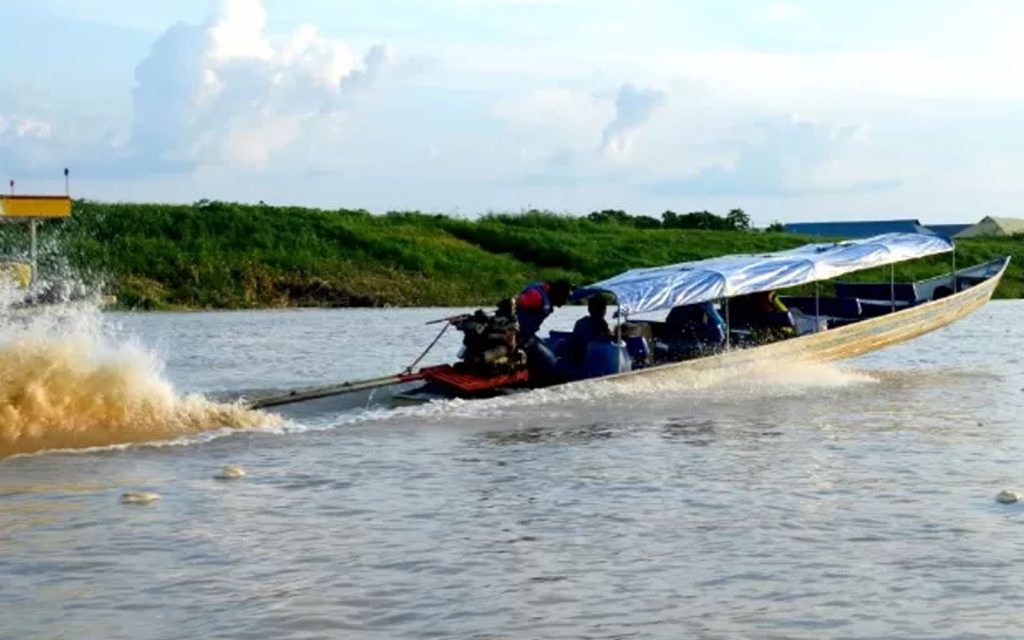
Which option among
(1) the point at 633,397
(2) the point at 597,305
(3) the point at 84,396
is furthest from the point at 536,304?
(3) the point at 84,396

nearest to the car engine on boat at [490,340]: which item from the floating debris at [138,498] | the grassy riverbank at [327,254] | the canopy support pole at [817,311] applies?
the canopy support pole at [817,311]

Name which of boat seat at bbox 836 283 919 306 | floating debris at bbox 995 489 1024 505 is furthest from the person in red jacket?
floating debris at bbox 995 489 1024 505

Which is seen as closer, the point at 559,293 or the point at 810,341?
the point at 559,293

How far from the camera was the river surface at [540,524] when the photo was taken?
729 cm

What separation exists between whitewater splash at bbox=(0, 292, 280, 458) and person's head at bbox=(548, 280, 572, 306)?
3.96 meters

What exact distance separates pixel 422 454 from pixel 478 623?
564 centimetres

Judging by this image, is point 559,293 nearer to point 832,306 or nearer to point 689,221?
point 832,306

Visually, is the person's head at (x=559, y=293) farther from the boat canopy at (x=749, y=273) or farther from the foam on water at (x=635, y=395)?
the foam on water at (x=635, y=395)

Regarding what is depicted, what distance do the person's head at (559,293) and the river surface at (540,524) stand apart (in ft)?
3.72

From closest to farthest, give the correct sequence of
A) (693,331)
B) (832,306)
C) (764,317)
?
(693,331) < (764,317) < (832,306)

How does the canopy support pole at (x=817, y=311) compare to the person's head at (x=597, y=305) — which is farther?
Result: the canopy support pole at (x=817, y=311)

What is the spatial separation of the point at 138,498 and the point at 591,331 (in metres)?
8.04

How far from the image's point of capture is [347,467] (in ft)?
39.3

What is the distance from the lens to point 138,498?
33.8ft
